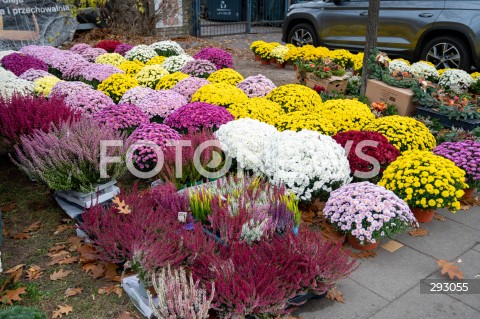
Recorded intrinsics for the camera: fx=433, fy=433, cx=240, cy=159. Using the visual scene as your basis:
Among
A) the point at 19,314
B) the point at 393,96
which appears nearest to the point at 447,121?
the point at 393,96

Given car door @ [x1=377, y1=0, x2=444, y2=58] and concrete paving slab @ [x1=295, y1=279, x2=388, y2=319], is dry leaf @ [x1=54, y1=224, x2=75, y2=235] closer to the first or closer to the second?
concrete paving slab @ [x1=295, y1=279, x2=388, y2=319]

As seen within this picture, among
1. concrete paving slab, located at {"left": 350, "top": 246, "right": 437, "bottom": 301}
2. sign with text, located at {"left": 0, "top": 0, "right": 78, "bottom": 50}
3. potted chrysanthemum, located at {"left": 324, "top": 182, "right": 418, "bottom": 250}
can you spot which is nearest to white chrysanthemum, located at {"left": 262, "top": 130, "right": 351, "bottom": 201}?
potted chrysanthemum, located at {"left": 324, "top": 182, "right": 418, "bottom": 250}

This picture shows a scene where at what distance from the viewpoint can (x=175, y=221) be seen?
369 centimetres

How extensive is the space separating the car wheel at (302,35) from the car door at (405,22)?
2.00 meters

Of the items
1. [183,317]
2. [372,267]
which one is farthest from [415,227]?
[183,317]

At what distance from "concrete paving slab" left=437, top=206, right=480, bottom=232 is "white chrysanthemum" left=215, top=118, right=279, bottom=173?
6.83ft

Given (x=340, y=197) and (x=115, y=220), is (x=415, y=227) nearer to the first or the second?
(x=340, y=197)

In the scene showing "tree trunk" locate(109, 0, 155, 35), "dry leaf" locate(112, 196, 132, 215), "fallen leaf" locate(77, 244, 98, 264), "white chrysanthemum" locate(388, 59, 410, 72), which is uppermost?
"tree trunk" locate(109, 0, 155, 35)

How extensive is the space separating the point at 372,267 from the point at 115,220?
2.26 metres

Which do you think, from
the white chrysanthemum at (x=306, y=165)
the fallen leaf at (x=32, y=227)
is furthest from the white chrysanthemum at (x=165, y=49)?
the fallen leaf at (x=32, y=227)

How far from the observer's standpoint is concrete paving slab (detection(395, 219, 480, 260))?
3.99 meters

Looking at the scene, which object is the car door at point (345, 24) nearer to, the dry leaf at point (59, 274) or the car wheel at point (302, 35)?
the car wheel at point (302, 35)

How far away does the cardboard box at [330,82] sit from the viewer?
8.07m

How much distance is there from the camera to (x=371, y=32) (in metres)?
7.45
